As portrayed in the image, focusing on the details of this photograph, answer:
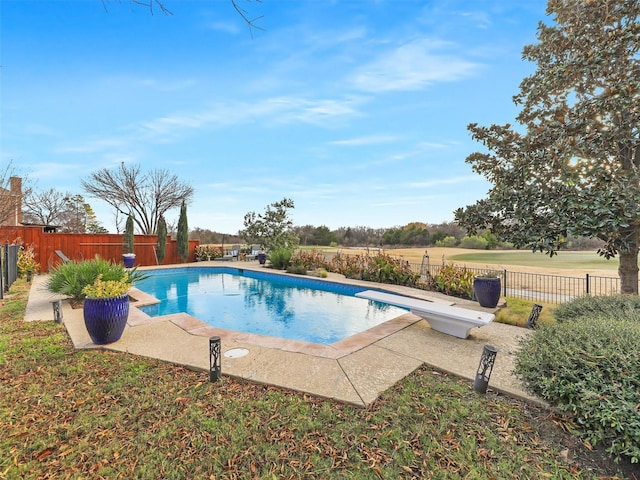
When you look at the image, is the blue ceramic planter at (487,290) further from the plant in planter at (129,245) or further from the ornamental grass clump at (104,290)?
the plant in planter at (129,245)

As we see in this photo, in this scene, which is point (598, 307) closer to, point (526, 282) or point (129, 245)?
point (526, 282)

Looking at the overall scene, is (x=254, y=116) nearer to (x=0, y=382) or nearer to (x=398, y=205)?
(x=0, y=382)

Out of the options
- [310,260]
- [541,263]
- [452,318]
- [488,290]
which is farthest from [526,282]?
[310,260]

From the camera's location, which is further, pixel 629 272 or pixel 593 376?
pixel 629 272

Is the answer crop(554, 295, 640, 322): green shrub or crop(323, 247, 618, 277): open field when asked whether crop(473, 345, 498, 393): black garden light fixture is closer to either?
crop(554, 295, 640, 322): green shrub

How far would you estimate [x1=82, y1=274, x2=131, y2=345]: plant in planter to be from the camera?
12.9 ft

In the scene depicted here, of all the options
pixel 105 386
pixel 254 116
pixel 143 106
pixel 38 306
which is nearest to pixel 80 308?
pixel 38 306

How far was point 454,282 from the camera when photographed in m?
8.00

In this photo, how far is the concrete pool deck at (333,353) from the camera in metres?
3.04

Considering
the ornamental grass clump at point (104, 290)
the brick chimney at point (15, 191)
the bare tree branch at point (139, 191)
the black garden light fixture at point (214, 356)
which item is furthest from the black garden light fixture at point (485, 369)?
the bare tree branch at point (139, 191)

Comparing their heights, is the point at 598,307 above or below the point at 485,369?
above

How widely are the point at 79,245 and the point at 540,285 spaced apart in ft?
62.1

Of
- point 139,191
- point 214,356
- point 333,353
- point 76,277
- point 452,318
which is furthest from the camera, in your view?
point 139,191

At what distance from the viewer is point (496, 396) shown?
112 inches
